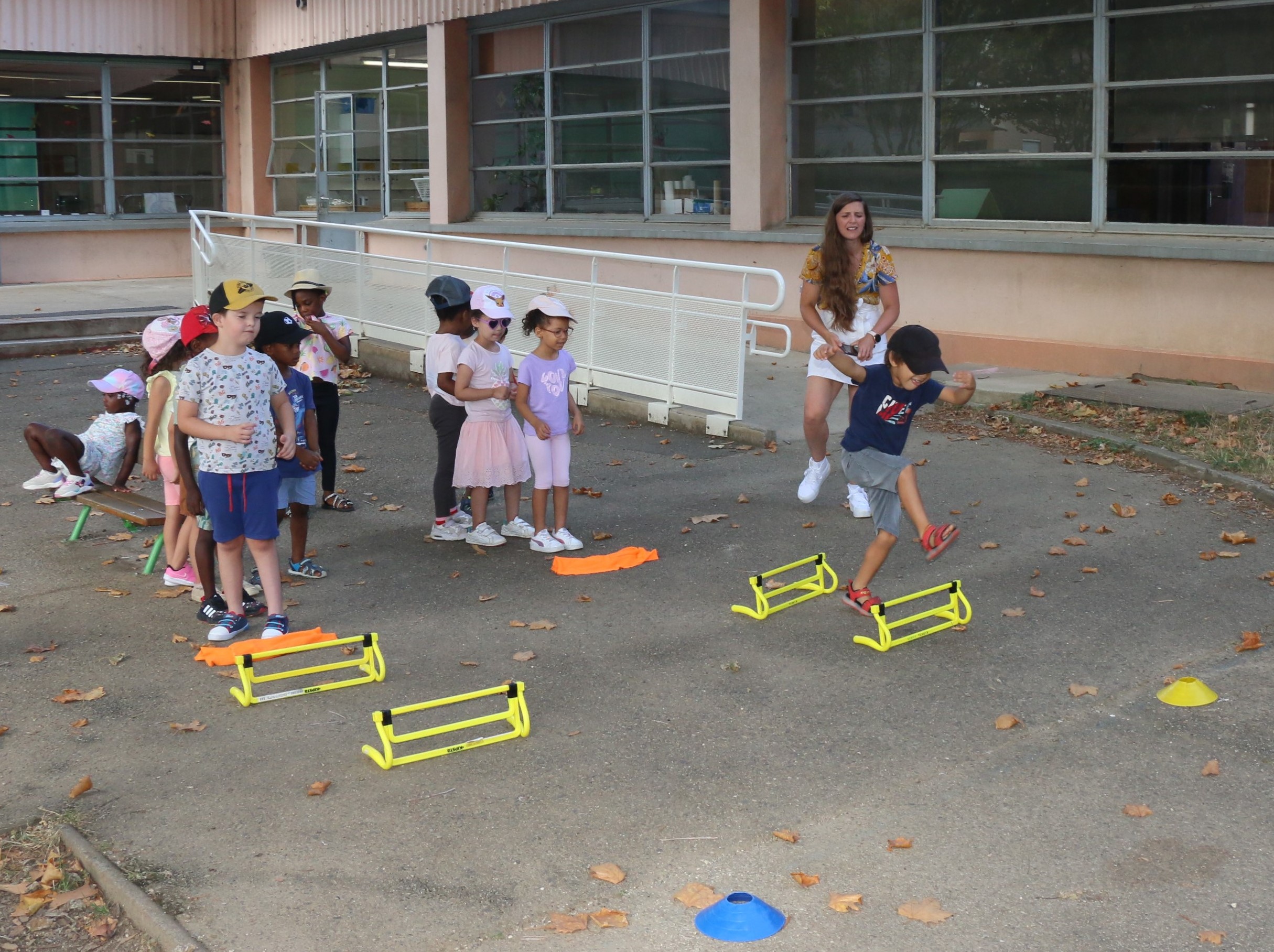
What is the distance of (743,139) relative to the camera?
601 inches

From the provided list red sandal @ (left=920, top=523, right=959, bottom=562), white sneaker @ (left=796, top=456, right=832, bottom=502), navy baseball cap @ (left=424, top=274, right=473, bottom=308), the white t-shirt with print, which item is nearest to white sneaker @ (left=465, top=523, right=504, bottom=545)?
navy baseball cap @ (left=424, top=274, right=473, bottom=308)

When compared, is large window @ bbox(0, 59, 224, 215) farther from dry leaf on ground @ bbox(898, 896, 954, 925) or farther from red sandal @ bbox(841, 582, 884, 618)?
dry leaf on ground @ bbox(898, 896, 954, 925)

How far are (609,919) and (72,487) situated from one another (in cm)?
670

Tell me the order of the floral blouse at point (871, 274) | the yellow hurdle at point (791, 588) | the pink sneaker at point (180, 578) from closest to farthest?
the yellow hurdle at point (791, 588)
the pink sneaker at point (180, 578)
the floral blouse at point (871, 274)

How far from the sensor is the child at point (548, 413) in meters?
7.58

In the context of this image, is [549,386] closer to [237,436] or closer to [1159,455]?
[237,436]

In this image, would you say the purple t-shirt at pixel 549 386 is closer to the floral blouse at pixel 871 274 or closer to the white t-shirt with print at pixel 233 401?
the floral blouse at pixel 871 274

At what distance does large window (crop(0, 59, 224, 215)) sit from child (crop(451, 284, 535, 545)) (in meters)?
19.2

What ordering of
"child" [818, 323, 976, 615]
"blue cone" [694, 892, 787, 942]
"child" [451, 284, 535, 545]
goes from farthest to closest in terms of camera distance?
"child" [451, 284, 535, 545], "child" [818, 323, 976, 615], "blue cone" [694, 892, 787, 942]

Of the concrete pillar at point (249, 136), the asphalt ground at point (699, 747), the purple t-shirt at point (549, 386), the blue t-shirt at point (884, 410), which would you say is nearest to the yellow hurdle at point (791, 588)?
the asphalt ground at point (699, 747)

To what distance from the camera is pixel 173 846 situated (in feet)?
14.5

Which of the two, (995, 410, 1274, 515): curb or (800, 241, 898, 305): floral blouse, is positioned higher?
(800, 241, 898, 305): floral blouse

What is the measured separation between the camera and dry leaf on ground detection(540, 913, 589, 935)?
388cm

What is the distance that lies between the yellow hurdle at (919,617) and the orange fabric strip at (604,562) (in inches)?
62.0
